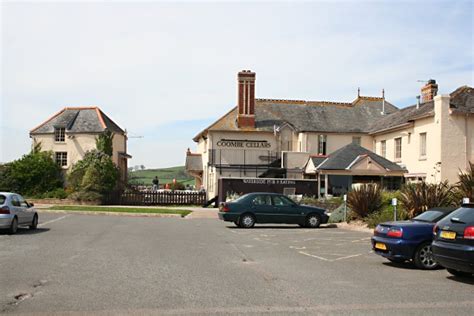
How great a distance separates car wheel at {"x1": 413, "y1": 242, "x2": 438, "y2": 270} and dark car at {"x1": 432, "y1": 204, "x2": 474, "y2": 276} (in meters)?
1.32

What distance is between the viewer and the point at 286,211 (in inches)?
917

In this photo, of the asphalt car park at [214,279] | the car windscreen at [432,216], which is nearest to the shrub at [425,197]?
the asphalt car park at [214,279]

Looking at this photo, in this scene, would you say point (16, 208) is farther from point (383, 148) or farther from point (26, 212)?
point (383, 148)

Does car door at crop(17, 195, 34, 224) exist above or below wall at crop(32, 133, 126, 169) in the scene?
below

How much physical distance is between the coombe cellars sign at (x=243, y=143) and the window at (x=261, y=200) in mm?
20404

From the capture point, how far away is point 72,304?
27.6 ft

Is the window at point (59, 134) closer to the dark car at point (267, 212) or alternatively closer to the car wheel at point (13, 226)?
the dark car at point (267, 212)

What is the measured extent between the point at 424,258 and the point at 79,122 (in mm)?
40166

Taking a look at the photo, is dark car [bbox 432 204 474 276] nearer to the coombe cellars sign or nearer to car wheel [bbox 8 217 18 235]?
car wheel [bbox 8 217 18 235]

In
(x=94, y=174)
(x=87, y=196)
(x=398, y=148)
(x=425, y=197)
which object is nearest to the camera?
(x=425, y=197)

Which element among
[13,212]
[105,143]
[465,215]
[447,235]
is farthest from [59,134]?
[465,215]

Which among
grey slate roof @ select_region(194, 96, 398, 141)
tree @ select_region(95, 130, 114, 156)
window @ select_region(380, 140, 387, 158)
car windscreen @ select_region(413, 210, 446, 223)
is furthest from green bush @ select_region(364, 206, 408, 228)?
tree @ select_region(95, 130, 114, 156)

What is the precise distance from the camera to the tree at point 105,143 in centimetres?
4497

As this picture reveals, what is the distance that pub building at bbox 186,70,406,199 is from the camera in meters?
41.8
